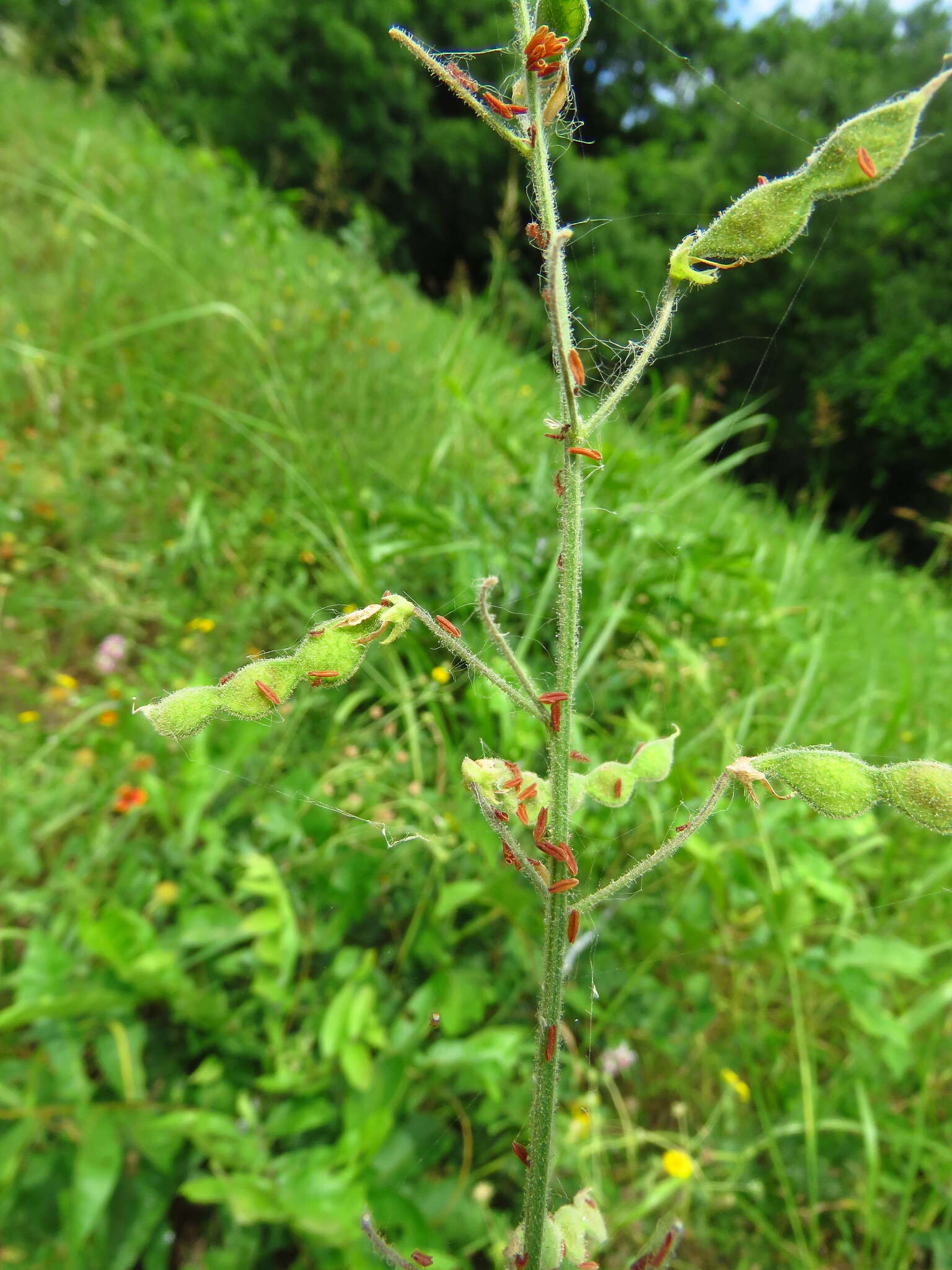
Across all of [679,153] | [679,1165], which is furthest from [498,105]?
[679,153]

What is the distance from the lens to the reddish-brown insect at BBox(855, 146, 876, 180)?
0.47 meters

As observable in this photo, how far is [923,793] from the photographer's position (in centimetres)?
49

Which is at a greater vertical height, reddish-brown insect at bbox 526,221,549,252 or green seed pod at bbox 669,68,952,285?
green seed pod at bbox 669,68,952,285

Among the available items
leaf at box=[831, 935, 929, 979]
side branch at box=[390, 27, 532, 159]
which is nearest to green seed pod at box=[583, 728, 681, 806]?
side branch at box=[390, 27, 532, 159]

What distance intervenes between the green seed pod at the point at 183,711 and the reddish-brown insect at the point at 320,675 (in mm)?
77

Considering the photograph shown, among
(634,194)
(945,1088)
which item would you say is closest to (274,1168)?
(945,1088)

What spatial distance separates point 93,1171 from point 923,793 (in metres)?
1.37

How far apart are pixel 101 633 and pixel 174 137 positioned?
6.90 metres

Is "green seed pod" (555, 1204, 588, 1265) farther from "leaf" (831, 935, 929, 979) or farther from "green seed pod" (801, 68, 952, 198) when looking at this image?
"leaf" (831, 935, 929, 979)

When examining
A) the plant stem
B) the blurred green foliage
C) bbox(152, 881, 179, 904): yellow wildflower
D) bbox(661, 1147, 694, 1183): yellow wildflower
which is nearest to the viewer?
the plant stem

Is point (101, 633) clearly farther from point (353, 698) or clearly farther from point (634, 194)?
point (634, 194)

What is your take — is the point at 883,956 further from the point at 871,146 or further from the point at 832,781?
the point at 871,146

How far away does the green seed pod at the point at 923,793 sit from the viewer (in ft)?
1.58

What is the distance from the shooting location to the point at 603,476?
248 centimetres
